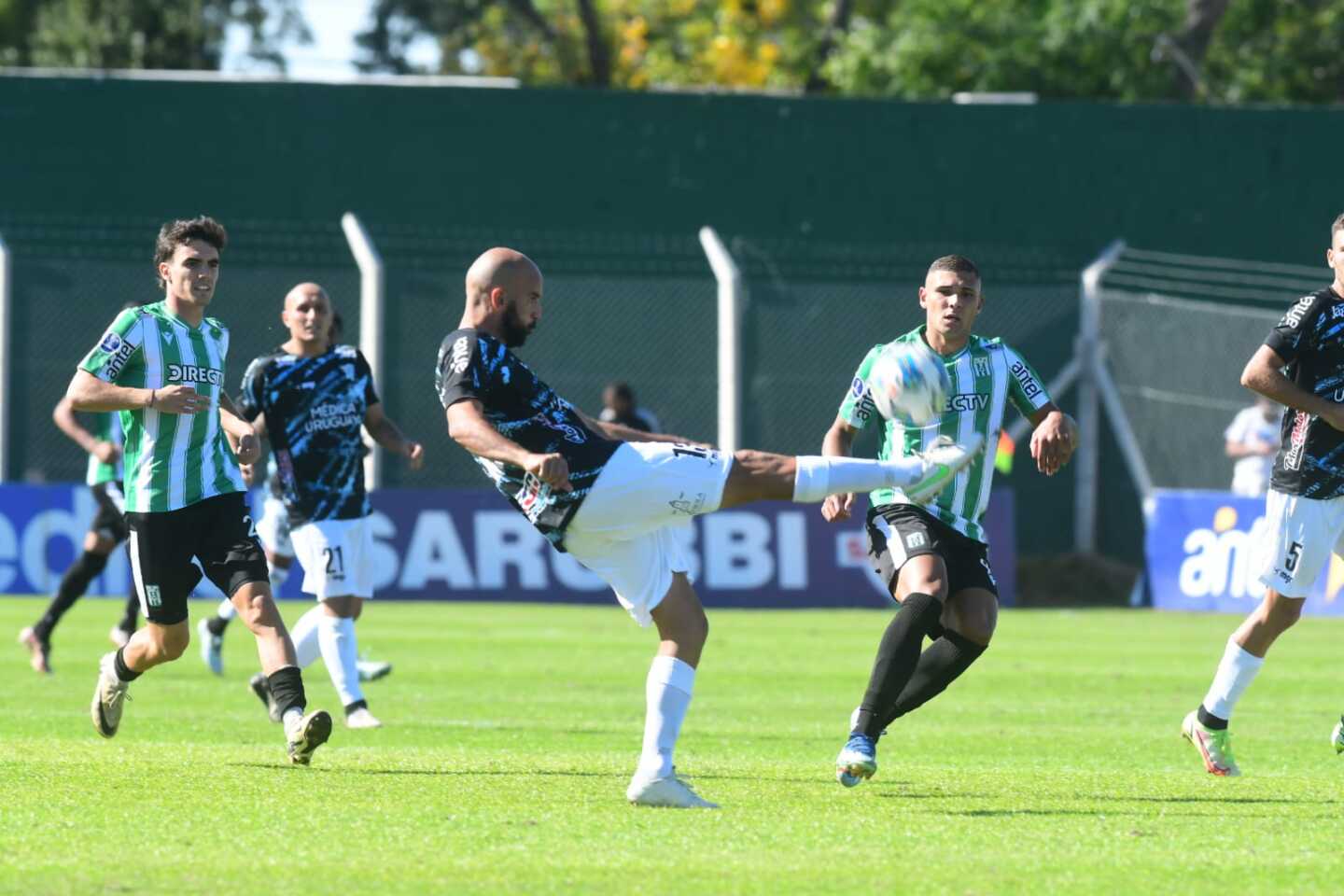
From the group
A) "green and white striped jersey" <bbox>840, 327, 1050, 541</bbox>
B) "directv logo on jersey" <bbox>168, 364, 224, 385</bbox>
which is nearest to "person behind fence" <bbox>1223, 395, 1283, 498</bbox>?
"green and white striped jersey" <bbox>840, 327, 1050, 541</bbox>

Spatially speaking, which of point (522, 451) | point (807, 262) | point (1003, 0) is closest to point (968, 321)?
point (522, 451)

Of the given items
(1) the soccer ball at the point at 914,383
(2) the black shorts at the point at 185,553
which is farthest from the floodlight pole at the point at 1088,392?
(1) the soccer ball at the point at 914,383

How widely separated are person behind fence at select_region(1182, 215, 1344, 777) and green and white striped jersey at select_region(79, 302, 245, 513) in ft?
14.0

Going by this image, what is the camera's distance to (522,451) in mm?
7348

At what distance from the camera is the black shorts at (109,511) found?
15.3 m

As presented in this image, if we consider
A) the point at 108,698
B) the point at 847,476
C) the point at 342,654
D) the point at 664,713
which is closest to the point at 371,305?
the point at 342,654

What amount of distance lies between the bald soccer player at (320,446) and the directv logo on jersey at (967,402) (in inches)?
139

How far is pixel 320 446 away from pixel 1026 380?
415 centimetres

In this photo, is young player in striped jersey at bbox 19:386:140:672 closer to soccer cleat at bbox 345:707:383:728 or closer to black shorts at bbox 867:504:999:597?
soccer cleat at bbox 345:707:383:728

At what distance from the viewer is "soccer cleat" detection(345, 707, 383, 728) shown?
1100 cm

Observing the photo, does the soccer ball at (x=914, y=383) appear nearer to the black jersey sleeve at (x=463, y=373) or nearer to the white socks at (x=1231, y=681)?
the black jersey sleeve at (x=463, y=373)

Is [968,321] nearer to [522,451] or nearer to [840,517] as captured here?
[840,517]

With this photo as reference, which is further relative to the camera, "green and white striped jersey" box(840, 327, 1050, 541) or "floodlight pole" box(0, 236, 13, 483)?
"floodlight pole" box(0, 236, 13, 483)

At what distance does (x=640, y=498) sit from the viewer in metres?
7.45
